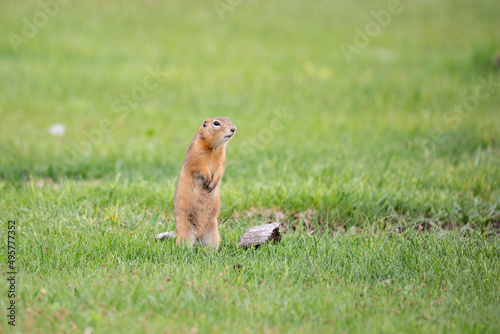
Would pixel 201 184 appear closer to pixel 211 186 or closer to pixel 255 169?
pixel 211 186

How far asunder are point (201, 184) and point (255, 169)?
253 cm

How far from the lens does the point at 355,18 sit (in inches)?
671

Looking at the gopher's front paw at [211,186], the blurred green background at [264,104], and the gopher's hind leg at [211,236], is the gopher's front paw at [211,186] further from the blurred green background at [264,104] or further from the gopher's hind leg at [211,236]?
the blurred green background at [264,104]

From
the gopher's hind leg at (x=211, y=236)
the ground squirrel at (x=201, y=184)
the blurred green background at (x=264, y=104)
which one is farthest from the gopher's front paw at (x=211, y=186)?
the blurred green background at (x=264, y=104)

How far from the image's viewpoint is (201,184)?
15.6ft

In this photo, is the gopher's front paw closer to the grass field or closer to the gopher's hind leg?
the gopher's hind leg

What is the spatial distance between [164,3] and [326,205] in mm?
13427

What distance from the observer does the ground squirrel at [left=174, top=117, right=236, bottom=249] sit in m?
4.70

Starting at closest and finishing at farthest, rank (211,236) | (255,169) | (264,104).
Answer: (211,236) < (255,169) < (264,104)

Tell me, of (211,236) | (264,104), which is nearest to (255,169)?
(211,236)

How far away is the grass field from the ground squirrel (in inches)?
7.9

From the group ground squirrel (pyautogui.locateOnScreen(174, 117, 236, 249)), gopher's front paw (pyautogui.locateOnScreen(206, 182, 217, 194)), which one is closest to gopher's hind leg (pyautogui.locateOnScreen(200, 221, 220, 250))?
ground squirrel (pyautogui.locateOnScreen(174, 117, 236, 249))

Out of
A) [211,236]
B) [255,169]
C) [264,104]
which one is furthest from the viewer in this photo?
[264,104]

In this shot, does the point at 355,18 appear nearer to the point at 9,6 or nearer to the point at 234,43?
the point at 234,43
